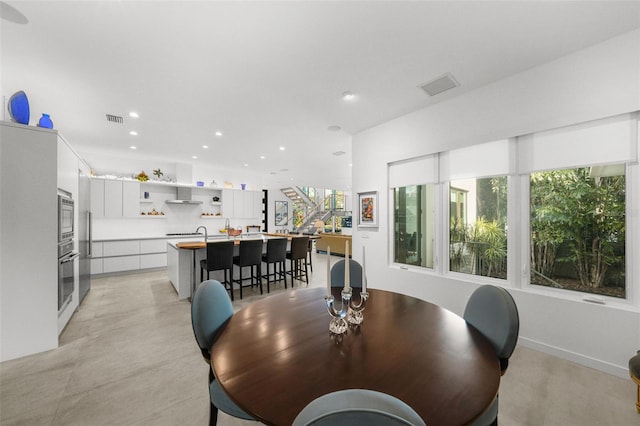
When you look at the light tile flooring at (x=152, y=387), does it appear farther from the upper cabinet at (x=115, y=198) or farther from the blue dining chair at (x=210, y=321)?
the upper cabinet at (x=115, y=198)

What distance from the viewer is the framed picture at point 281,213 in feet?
39.5

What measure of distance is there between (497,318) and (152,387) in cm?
255

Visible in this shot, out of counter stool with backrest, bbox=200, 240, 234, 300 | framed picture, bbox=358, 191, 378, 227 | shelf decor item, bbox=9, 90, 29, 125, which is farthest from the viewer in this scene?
framed picture, bbox=358, 191, 378, 227

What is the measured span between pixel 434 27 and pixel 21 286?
14.5 ft

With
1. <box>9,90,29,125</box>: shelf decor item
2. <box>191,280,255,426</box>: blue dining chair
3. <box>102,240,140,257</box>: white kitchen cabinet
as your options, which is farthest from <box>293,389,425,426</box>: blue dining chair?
<box>102,240,140,257</box>: white kitchen cabinet

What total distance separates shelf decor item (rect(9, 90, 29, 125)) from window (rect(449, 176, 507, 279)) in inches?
191

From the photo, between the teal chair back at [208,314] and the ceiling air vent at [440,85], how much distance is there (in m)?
3.02

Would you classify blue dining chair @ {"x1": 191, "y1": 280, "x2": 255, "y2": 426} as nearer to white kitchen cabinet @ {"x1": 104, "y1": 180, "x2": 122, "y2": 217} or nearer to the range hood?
white kitchen cabinet @ {"x1": 104, "y1": 180, "x2": 122, "y2": 217}

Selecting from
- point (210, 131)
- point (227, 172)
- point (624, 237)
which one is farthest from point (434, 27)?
point (227, 172)

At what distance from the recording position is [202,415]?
1763 millimetres

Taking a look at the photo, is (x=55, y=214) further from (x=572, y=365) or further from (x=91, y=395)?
(x=572, y=365)

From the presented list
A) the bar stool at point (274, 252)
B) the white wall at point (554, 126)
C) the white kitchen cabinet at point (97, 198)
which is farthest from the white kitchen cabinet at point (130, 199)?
the white wall at point (554, 126)

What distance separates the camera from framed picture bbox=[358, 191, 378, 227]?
4.20 metres

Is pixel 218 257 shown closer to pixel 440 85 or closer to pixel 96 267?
pixel 96 267
